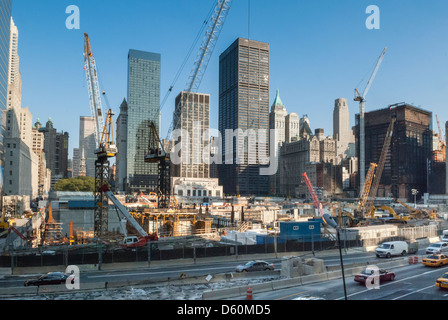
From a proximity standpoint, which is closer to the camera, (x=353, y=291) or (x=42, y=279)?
(x=353, y=291)

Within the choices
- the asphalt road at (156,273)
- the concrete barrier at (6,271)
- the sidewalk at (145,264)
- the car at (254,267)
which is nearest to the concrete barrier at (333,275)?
the car at (254,267)

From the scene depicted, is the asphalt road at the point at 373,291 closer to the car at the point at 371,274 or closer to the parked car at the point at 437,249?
the car at the point at 371,274

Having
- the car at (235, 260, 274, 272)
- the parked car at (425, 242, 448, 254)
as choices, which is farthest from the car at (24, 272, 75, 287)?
the parked car at (425, 242, 448, 254)

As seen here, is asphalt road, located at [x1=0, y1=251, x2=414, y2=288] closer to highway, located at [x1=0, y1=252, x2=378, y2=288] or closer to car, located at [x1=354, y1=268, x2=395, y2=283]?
highway, located at [x1=0, y1=252, x2=378, y2=288]

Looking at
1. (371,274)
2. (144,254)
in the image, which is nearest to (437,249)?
(371,274)

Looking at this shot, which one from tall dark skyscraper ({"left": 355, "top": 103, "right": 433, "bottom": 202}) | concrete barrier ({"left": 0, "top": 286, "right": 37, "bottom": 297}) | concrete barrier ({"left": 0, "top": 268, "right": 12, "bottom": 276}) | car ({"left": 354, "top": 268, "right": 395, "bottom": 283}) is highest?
tall dark skyscraper ({"left": 355, "top": 103, "right": 433, "bottom": 202})

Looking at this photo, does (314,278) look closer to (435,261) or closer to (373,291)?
(373,291)

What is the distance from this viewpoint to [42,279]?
2272 centimetres

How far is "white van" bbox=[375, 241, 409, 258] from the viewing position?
3378cm

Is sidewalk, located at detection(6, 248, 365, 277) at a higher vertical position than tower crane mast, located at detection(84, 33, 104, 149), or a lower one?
lower

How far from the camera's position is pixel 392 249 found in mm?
34125

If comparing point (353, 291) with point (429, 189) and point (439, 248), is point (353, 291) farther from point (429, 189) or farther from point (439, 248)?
point (429, 189)

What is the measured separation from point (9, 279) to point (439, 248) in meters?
35.8
